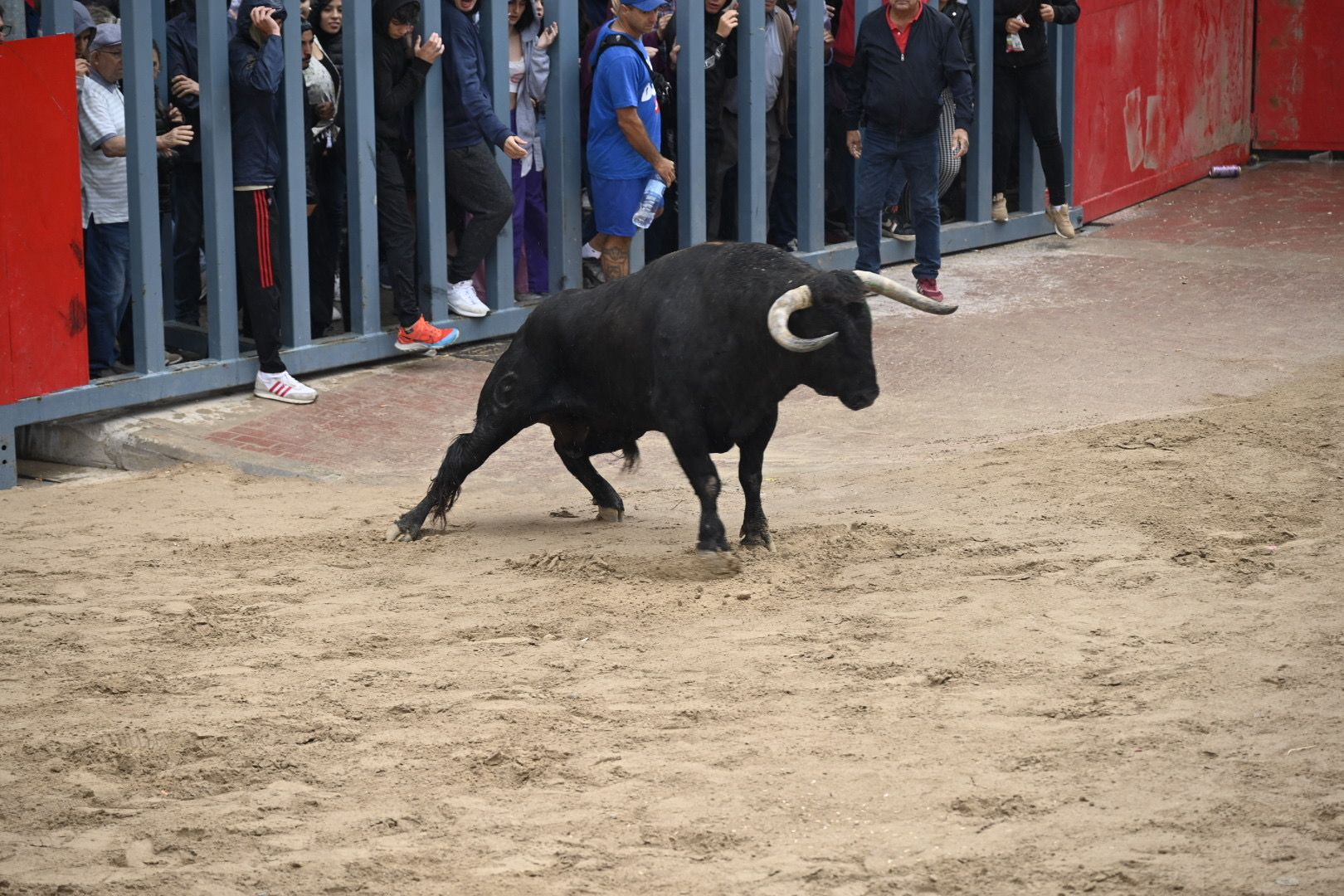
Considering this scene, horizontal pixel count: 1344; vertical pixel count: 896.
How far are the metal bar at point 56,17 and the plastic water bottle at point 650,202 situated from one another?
3.68m

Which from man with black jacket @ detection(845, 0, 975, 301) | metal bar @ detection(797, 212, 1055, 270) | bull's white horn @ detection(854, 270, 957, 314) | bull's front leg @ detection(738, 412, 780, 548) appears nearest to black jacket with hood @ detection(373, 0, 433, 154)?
man with black jacket @ detection(845, 0, 975, 301)

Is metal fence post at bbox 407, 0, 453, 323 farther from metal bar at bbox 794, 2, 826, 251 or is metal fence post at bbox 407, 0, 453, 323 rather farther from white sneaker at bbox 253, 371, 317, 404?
metal bar at bbox 794, 2, 826, 251

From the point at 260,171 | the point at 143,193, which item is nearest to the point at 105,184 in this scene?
the point at 143,193

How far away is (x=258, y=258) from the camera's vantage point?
10023 millimetres

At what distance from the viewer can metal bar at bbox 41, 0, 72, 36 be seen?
29.6 feet

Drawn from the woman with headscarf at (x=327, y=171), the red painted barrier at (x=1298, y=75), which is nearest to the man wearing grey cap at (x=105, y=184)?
the woman with headscarf at (x=327, y=171)

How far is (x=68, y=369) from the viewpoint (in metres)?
9.45

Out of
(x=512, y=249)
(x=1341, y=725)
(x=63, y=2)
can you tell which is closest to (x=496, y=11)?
(x=512, y=249)

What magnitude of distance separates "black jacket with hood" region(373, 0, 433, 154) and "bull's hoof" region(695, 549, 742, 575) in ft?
15.2

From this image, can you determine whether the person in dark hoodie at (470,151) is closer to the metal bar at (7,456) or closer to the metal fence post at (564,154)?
the metal fence post at (564,154)

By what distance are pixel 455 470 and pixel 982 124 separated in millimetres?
A: 7513

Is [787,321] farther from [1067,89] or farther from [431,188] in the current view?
[1067,89]

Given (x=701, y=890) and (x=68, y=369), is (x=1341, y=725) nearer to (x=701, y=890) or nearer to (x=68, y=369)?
(x=701, y=890)

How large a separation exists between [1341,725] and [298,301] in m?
6.90
